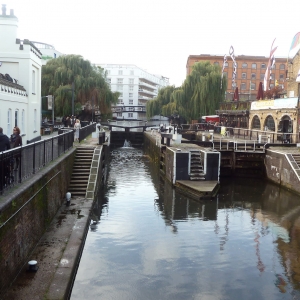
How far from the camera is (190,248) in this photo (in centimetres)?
1185

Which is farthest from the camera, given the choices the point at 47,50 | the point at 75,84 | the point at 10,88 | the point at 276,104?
the point at 47,50

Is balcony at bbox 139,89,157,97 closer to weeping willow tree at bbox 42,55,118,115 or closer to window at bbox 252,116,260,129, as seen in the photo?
weeping willow tree at bbox 42,55,118,115

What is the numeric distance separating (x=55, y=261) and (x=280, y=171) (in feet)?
54.3

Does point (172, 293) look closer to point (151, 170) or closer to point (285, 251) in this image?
point (285, 251)

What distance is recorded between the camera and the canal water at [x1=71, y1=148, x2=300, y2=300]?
9125 mm

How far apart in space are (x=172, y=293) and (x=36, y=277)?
2.98 metres

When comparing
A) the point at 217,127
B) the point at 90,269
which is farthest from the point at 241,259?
the point at 217,127

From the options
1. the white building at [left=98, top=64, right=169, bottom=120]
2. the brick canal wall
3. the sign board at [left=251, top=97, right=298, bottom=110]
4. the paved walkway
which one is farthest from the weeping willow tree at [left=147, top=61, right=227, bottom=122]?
the white building at [left=98, top=64, right=169, bottom=120]

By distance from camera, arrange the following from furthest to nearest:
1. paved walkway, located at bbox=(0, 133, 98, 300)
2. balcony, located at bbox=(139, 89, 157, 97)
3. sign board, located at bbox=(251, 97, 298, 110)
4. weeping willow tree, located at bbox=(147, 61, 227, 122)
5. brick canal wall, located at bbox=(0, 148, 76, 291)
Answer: balcony, located at bbox=(139, 89, 157, 97)
weeping willow tree, located at bbox=(147, 61, 227, 122)
sign board, located at bbox=(251, 97, 298, 110)
paved walkway, located at bbox=(0, 133, 98, 300)
brick canal wall, located at bbox=(0, 148, 76, 291)

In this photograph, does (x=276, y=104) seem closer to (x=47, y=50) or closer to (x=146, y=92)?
(x=47, y=50)

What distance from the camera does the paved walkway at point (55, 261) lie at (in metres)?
7.66

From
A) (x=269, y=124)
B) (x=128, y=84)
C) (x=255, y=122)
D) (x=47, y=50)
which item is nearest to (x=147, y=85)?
(x=128, y=84)

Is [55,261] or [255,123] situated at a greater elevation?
[255,123]

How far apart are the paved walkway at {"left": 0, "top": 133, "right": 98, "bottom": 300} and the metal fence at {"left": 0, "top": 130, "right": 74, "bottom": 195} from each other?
1.83 metres
